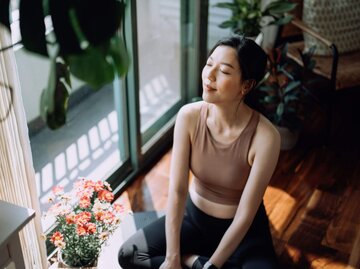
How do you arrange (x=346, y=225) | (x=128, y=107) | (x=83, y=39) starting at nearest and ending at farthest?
1. (x=83, y=39)
2. (x=346, y=225)
3. (x=128, y=107)

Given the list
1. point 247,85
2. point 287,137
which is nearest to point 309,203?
point 287,137

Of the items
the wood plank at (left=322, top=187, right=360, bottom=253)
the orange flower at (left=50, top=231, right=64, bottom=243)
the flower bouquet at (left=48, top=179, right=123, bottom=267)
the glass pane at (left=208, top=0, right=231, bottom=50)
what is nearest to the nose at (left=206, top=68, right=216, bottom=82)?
the flower bouquet at (left=48, top=179, right=123, bottom=267)

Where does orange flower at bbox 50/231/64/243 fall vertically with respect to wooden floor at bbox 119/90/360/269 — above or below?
above

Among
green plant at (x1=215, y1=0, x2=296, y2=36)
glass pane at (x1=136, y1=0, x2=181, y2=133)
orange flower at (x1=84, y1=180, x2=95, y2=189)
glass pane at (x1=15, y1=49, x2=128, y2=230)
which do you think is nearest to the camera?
orange flower at (x1=84, y1=180, x2=95, y2=189)

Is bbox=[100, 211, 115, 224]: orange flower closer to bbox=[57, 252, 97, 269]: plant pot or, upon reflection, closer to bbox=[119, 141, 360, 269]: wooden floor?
bbox=[57, 252, 97, 269]: plant pot

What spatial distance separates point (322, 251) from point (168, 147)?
1057 millimetres

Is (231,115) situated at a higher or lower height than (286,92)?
higher

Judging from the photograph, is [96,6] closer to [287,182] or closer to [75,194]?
[75,194]

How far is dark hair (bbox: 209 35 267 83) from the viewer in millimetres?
1615

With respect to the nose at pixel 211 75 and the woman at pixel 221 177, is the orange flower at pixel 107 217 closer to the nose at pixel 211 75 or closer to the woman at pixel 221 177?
the woman at pixel 221 177

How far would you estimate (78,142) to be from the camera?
251cm

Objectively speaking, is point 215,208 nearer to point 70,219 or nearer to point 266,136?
point 266,136

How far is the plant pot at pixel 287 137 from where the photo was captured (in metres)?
2.89

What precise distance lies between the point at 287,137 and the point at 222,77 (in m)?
1.38
